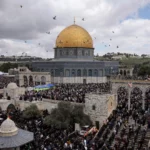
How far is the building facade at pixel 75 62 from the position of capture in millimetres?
47750

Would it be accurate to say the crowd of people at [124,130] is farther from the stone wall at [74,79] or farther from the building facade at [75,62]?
the building facade at [75,62]

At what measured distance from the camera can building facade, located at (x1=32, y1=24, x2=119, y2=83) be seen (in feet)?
157

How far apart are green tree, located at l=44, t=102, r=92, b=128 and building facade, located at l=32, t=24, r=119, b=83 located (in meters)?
22.1

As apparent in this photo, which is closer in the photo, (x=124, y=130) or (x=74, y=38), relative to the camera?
(x=124, y=130)

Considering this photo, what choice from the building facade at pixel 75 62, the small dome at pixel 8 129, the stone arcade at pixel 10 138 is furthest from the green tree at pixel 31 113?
the building facade at pixel 75 62

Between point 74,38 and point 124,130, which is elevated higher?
point 74,38

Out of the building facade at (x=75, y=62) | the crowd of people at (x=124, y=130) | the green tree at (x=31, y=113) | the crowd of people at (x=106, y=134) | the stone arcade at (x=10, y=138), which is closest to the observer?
the stone arcade at (x=10, y=138)

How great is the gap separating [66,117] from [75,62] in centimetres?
2388

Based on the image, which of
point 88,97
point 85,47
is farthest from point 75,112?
point 85,47

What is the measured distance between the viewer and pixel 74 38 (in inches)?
1953

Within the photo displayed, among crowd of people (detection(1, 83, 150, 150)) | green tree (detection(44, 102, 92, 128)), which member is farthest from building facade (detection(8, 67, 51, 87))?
green tree (detection(44, 102, 92, 128))

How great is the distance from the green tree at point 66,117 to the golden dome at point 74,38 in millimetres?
25437

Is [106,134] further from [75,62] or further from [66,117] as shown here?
[75,62]

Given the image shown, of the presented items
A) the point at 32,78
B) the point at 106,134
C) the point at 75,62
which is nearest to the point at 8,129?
the point at 106,134
